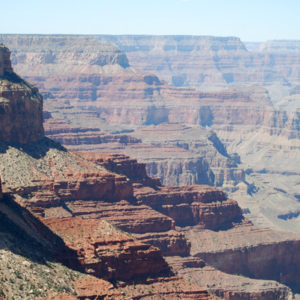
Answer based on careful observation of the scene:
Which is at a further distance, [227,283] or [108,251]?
[227,283]

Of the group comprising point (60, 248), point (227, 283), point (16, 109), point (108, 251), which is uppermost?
point (16, 109)

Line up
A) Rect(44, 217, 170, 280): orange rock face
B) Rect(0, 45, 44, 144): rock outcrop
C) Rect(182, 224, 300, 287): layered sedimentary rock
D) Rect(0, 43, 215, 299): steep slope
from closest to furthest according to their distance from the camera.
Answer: Rect(0, 43, 215, 299): steep slope < Rect(44, 217, 170, 280): orange rock face < Rect(0, 45, 44, 144): rock outcrop < Rect(182, 224, 300, 287): layered sedimentary rock

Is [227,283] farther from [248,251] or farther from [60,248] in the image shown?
[60,248]

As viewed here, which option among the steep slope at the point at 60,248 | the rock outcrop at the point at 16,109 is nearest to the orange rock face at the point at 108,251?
the steep slope at the point at 60,248

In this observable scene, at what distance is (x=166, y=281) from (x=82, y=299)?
1237 centimetres

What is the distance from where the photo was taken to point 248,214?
17875 centimetres

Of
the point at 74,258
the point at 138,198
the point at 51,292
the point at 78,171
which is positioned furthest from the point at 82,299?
the point at 138,198

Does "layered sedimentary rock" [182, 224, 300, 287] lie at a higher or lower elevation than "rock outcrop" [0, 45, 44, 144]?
lower

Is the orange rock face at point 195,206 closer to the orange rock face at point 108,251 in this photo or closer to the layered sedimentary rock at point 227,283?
the layered sedimentary rock at point 227,283

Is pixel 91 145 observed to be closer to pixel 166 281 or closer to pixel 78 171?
pixel 78 171

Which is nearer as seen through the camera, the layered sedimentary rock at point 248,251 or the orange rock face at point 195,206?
the layered sedimentary rock at point 248,251

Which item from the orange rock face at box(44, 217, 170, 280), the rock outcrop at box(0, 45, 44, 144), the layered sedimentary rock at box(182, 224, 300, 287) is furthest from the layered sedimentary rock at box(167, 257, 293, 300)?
the orange rock face at box(44, 217, 170, 280)

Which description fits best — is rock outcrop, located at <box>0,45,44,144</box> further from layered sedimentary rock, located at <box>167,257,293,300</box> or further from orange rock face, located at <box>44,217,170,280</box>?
orange rock face, located at <box>44,217,170,280</box>

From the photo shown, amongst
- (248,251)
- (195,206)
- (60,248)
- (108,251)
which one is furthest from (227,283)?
(60,248)
